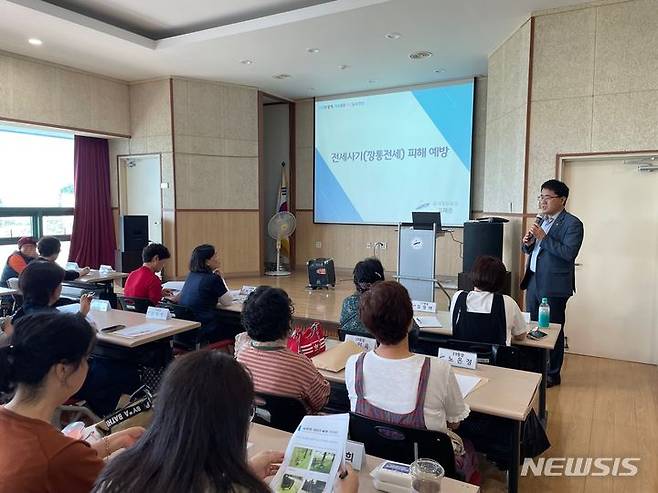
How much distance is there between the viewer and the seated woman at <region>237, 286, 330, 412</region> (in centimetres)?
179

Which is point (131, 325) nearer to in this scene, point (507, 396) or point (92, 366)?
point (92, 366)

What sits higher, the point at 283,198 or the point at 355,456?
the point at 283,198

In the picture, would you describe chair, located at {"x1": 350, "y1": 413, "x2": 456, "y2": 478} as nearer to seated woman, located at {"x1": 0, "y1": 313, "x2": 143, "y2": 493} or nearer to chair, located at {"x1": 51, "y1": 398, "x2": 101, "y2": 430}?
seated woman, located at {"x1": 0, "y1": 313, "x2": 143, "y2": 493}

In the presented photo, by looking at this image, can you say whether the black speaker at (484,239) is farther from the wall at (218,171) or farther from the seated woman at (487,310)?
the wall at (218,171)

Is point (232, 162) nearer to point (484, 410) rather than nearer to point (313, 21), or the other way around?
point (313, 21)

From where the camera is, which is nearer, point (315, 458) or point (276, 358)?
point (315, 458)

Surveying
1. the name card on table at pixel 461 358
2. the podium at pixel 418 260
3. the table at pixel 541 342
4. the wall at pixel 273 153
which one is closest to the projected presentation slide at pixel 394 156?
the wall at pixel 273 153

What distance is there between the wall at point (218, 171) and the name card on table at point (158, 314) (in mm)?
4362

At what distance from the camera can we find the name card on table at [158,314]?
3.39m

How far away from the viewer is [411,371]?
1631 millimetres

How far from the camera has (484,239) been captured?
528cm

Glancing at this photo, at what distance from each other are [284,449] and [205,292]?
228cm

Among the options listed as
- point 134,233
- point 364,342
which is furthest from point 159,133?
point 364,342

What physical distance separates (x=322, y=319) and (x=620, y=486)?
3248 millimetres
